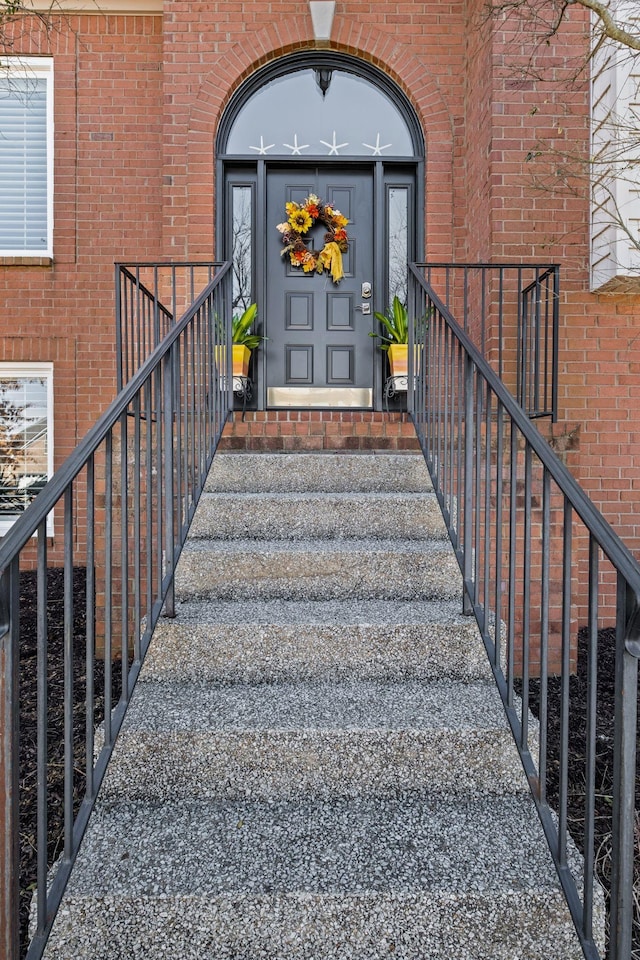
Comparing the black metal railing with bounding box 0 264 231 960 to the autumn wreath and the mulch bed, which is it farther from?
the autumn wreath

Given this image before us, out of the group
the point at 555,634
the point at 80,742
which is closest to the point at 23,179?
the point at 80,742

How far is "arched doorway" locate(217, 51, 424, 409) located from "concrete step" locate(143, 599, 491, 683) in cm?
300

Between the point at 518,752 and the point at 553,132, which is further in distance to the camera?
the point at 553,132

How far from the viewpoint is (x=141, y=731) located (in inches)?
75.6

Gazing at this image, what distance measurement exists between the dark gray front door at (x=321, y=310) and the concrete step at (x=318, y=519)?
88.5 inches

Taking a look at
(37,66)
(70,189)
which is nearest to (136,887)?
(70,189)

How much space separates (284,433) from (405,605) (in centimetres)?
157

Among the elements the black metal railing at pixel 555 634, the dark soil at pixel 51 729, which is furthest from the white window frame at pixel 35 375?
the black metal railing at pixel 555 634

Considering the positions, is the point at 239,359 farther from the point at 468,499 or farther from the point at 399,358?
the point at 468,499

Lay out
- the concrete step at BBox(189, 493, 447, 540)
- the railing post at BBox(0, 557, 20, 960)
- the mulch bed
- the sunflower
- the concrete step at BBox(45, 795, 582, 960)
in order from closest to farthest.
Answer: the railing post at BBox(0, 557, 20, 960)
the concrete step at BBox(45, 795, 582, 960)
the mulch bed
the concrete step at BBox(189, 493, 447, 540)
the sunflower

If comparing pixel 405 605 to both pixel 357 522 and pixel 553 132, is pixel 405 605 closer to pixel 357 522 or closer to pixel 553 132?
pixel 357 522

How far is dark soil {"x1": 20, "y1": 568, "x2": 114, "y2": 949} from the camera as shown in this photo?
196 cm

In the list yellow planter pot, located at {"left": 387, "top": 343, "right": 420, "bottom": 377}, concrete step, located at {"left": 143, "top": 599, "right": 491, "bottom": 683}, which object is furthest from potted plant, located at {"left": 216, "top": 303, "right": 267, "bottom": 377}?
concrete step, located at {"left": 143, "top": 599, "right": 491, "bottom": 683}

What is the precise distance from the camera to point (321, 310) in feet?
16.8
